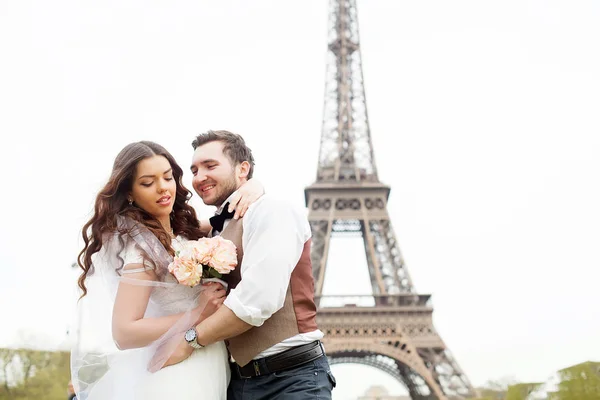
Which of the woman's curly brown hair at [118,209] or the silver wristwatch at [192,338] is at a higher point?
the woman's curly brown hair at [118,209]

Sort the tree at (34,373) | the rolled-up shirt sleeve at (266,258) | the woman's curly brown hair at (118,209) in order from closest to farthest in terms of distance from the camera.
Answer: the rolled-up shirt sleeve at (266,258) < the woman's curly brown hair at (118,209) < the tree at (34,373)

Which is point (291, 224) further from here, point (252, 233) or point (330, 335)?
point (330, 335)

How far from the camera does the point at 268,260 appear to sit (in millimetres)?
3008

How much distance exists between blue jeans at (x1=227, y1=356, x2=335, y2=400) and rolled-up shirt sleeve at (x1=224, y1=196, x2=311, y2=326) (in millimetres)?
327

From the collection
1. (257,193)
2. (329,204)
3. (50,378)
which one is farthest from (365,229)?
(257,193)

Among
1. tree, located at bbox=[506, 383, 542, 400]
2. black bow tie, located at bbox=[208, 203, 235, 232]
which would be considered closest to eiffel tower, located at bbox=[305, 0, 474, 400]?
tree, located at bbox=[506, 383, 542, 400]

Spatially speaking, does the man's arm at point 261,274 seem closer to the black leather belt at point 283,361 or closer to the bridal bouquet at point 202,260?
the bridal bouquet at point 202,260

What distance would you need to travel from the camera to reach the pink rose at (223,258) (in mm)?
3110

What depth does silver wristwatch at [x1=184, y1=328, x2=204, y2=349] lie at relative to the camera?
3.12 meters

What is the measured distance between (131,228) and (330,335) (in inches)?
921

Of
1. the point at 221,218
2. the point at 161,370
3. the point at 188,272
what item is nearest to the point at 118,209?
the point at 221,218

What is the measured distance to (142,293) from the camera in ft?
10.5

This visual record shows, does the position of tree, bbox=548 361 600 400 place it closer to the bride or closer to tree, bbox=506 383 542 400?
tree, bbox=506 383 542 400

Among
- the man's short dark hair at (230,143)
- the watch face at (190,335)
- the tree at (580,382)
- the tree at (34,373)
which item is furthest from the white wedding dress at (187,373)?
the tree at (580,382)
